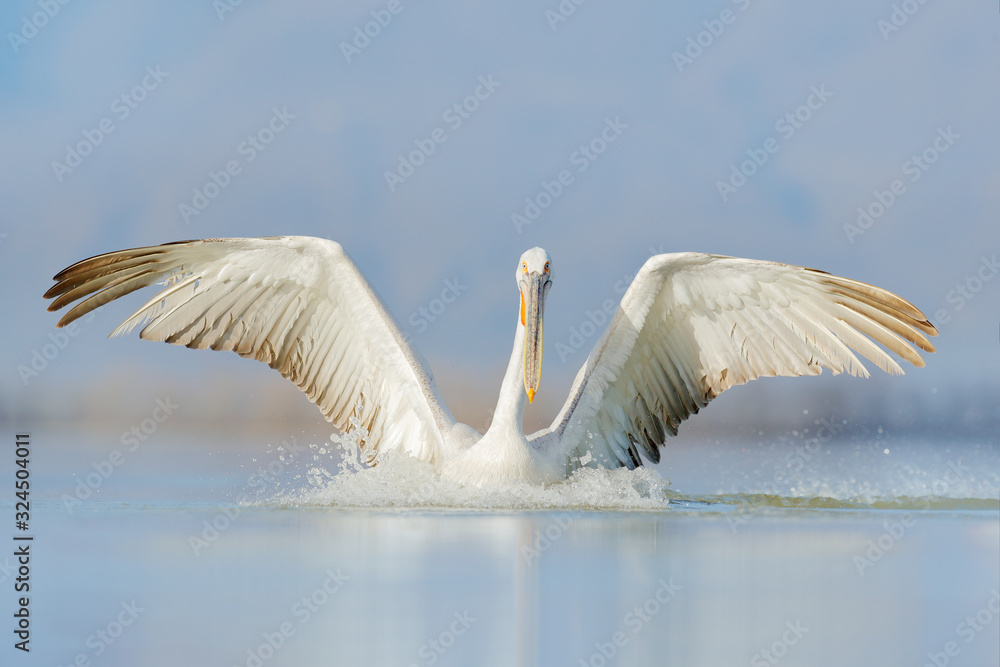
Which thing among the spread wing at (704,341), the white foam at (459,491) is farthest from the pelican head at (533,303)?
the white foam at (459,491)

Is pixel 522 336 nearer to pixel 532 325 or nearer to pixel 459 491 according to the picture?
pixel 532 325

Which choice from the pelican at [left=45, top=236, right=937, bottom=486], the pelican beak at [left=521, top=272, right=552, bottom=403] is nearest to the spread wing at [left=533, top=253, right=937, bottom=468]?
the pelican at [left=45, top=236, right=937, bottom=486]

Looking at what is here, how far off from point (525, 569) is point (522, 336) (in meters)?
3.83

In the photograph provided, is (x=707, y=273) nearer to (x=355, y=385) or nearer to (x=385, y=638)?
(x=355, y=385)

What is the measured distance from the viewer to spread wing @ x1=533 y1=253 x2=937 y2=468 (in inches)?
364

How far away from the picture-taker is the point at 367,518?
325 inches

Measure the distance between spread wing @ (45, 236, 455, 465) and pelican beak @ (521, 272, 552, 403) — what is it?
3.20 ft

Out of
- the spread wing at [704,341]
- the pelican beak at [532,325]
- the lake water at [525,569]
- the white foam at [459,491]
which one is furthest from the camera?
the pelican beak at [532,325]

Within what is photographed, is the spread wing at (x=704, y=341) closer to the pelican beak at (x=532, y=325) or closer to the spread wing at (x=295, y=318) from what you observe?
the pelican beak at (x=532, y=325)

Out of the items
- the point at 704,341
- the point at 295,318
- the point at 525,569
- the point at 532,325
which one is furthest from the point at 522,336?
the point at 525,569

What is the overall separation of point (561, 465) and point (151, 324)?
403 cm

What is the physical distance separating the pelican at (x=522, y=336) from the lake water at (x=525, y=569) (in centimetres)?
41

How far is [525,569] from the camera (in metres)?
6.01

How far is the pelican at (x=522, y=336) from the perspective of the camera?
9.28 m
